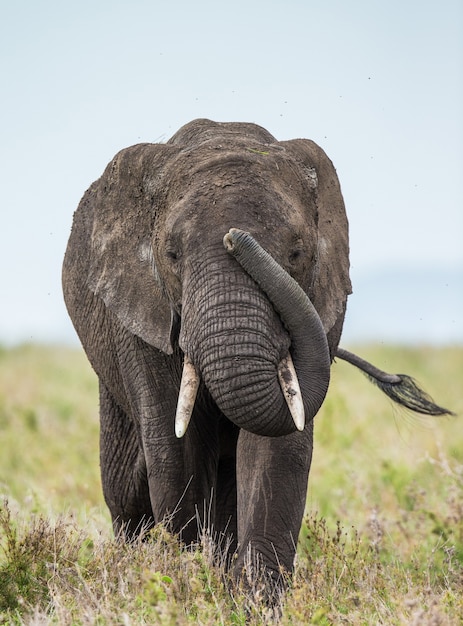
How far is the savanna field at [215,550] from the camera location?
19.1 feet

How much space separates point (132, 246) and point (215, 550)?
1.84m

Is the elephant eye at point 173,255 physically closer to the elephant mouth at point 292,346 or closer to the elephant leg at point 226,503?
the elephant mouth at point 292,346

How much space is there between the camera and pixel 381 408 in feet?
54.9

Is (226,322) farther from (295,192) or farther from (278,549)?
(278,549)

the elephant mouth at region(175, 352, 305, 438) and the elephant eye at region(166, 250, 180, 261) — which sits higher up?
the elephant eye at region(166, 250, 180, 261)

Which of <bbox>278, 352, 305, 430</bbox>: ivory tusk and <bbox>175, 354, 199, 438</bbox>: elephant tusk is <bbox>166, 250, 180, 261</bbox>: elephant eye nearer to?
<bbox>175, 354, 199, 438</bbox>: elephant tusk

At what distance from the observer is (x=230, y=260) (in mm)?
5785

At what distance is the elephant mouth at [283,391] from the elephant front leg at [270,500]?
2.97 feet

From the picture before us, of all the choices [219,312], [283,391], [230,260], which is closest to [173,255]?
[230,260]

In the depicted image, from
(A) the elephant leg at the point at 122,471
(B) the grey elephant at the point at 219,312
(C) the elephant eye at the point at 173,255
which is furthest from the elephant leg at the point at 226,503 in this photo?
(C) the elephant eye at the point at 173,255

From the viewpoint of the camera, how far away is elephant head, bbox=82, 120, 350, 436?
224 inches

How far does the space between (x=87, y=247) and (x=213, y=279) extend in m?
2.17

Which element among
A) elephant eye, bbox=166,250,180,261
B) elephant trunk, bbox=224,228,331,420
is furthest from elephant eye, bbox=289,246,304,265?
elephant eye, bbox=166,250,180,261

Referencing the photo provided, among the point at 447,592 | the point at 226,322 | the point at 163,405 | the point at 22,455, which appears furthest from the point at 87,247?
the point at 22,455
